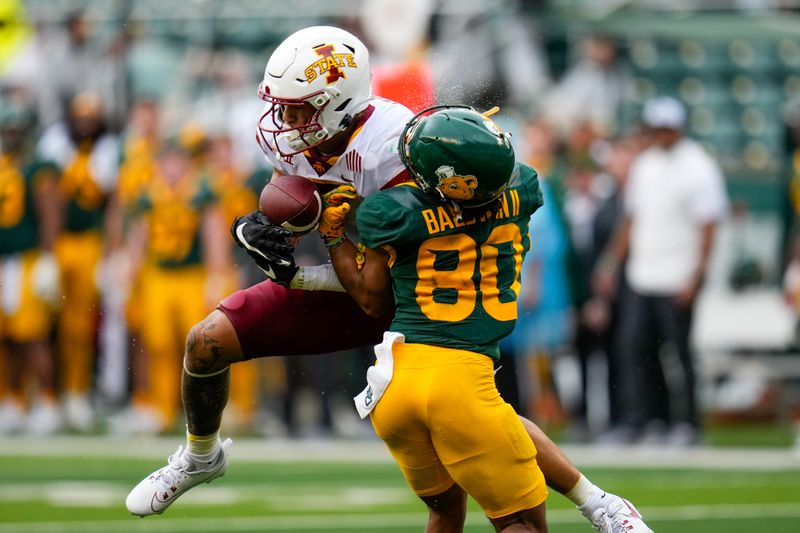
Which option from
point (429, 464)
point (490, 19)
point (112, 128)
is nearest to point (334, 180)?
point (429, 464)

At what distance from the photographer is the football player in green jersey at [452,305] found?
4.91 meters

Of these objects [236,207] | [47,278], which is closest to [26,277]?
[47,278]

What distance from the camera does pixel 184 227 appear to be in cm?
1126

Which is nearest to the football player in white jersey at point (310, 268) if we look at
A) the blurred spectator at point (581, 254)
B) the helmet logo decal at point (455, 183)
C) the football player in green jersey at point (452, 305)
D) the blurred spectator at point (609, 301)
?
the football player in green jersey at point (452, 305)

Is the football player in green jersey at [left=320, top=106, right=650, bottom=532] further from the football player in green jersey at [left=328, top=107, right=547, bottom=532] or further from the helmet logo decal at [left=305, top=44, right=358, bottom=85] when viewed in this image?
the helmet logo decal at [left=305, top=44, right=358, bottom=85]

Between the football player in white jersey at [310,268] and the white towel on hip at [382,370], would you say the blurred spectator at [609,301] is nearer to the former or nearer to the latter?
the football player in white jersey at [310,268]

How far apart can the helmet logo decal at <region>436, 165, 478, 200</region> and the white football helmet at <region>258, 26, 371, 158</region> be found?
62 cm

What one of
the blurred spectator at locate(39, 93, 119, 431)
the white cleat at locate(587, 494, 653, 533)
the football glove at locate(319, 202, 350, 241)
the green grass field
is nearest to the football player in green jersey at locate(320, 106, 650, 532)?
the football glove at locate(319, 202, 350, 241)

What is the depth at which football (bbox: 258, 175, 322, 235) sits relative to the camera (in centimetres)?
523

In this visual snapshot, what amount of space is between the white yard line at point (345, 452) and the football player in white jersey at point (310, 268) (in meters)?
3.91

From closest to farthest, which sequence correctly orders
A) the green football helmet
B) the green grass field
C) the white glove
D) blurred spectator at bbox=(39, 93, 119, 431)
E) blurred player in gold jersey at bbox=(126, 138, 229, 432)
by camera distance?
the green football helmet → the green grass field → blurred player in gold jersey at bbox=(126, 138, 229, 432) → the white glove → blurred spectator at bbox=(39, 93, 119, 431)

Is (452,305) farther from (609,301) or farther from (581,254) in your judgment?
(581,254)

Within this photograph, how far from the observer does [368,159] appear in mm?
5383

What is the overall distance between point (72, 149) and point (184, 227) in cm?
150
